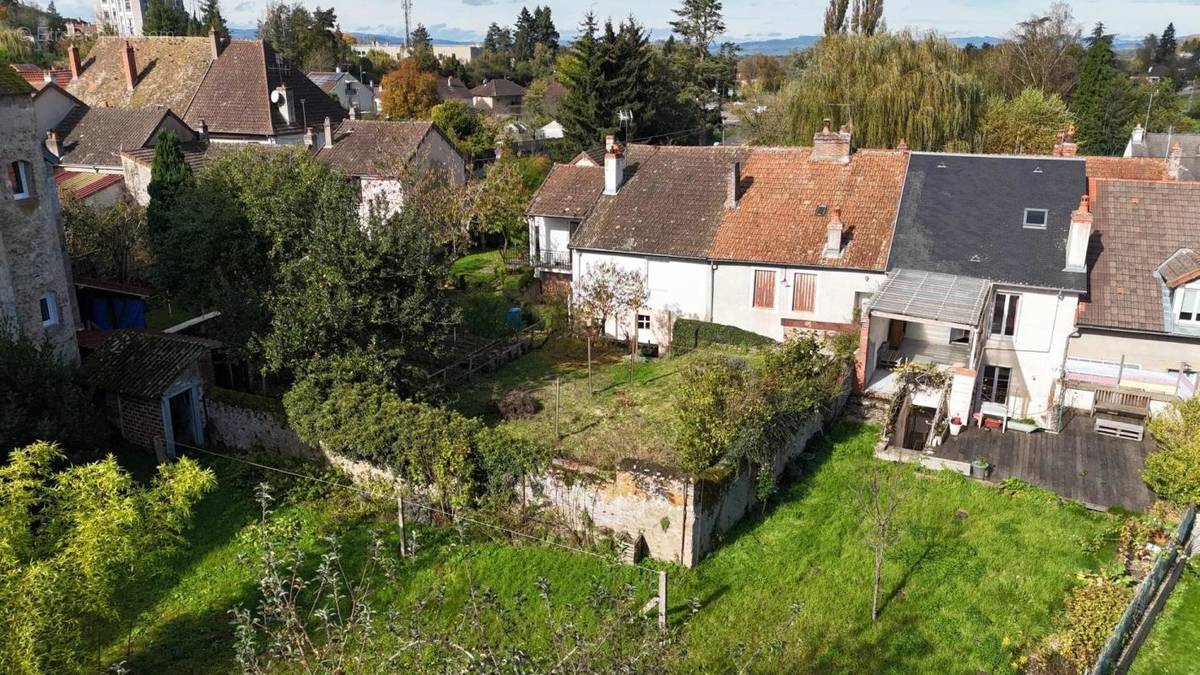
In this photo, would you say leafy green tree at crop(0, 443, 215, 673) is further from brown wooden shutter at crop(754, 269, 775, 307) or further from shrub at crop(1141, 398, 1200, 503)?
brown wooden shutter at crop(754, 269, 775, 307)

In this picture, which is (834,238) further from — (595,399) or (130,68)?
(130,68)

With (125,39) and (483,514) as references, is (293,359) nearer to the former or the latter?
(483,514)

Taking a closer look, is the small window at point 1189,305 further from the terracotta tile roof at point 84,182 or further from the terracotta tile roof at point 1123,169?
the terracotta tile roof at point 84,182

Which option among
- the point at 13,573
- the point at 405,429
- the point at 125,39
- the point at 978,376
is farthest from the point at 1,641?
the point at 125,39

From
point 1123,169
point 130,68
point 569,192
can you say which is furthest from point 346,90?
point 1123,169

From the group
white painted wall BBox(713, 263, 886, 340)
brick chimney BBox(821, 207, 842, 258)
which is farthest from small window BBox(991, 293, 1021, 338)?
brick chimney BBox(821, 207, 842, 258)

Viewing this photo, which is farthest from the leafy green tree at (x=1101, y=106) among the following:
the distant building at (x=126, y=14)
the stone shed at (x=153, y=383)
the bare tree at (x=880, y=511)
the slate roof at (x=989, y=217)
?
the distant building at (x=126, y=14)
